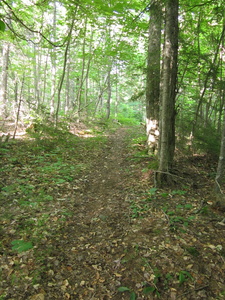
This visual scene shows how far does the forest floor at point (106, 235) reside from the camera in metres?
3.00

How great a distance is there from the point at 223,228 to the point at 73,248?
9.61ft

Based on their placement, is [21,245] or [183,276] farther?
[21,245]

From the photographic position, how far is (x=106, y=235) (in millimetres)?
4219

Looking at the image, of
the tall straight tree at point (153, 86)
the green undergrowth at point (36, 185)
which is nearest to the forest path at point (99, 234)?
the green undergrowth at point (36, 185)

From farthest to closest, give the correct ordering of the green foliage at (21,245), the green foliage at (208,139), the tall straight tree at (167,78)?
1. the green foliage at (208,139)
2. the tall straight tree at (167,78)
3. the green foliage at (21,245)

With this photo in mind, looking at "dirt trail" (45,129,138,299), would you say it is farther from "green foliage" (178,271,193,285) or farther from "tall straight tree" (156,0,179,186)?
"tall straight tree" (156,0,179,186)

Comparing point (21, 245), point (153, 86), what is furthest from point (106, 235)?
point (153, 86)

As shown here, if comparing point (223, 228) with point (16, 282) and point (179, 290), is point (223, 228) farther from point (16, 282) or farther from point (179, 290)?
point (16, 282)

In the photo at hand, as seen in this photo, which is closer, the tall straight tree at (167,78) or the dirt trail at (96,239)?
the dirt trail at (96,239)

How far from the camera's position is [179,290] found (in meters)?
2.90

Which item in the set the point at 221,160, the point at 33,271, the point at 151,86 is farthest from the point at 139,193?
the point at 151,86

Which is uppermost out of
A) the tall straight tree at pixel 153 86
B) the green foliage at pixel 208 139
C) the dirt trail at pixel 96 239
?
the tall straight tree at pixel 153 86

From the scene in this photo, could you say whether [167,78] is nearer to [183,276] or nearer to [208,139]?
[208,139]

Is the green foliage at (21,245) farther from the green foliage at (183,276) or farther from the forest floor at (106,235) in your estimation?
the green foliage at (183,276)
